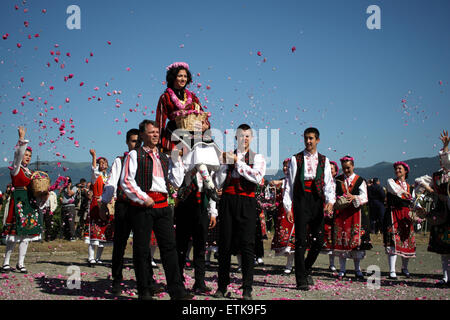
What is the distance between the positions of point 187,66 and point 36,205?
12.9ft

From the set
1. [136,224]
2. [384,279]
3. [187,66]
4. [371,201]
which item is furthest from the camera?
[371,201]

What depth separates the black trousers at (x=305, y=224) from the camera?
21.4 ft

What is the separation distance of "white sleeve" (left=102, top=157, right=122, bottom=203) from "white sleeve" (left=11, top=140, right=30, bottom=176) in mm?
2364

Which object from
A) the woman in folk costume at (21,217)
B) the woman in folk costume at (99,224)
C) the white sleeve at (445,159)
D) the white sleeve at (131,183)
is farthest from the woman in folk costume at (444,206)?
the woman in folk costume at (21,217)

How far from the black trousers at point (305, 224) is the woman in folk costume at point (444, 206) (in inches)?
82.8

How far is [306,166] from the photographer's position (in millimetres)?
6785

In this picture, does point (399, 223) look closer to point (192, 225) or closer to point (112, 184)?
point (192, 225)

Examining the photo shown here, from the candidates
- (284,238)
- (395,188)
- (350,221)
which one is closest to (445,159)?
(395,188)

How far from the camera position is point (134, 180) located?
16.5 feet

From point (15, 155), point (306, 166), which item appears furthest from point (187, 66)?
point (15, 155)

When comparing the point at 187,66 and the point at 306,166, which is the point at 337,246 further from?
the point at 187,66

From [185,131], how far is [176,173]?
623 mm
